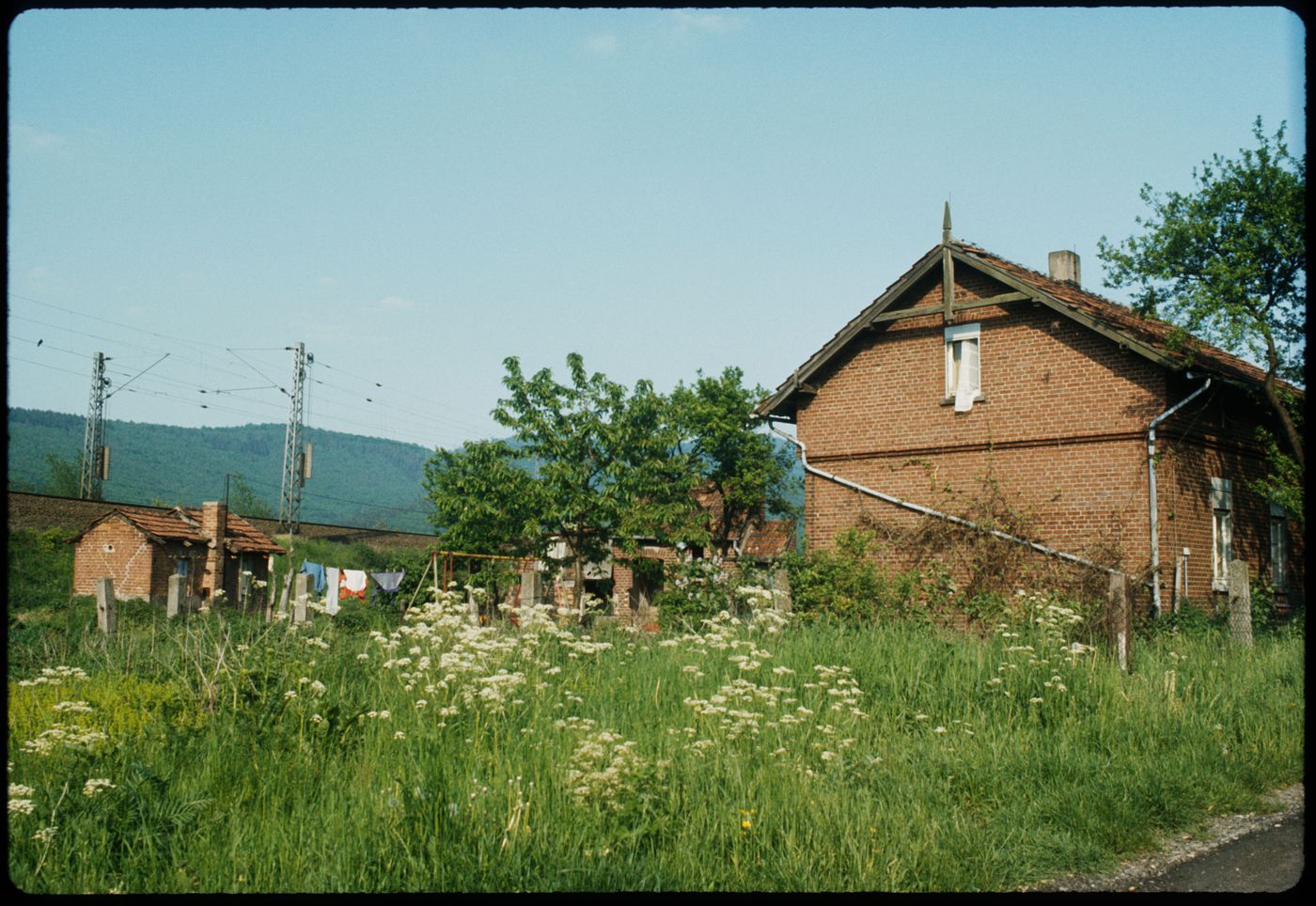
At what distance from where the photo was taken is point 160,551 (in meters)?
36.7

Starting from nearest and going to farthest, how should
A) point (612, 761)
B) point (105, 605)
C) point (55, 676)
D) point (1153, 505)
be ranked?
point (612, 761), point (55, 676), point (105, 605), point (1153, 505)

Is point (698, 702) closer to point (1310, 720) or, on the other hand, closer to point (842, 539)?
point (1310, 720)

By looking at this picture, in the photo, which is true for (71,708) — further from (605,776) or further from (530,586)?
(530,586)

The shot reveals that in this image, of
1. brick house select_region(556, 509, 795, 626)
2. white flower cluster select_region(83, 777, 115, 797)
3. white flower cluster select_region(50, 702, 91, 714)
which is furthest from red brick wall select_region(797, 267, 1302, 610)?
white flower cluster select_region(83, 777, 115, 797)

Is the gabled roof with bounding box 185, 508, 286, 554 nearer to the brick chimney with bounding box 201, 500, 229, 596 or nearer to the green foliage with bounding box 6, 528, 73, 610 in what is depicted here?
the brick chimney with bounding box 201, 500, 229, 596

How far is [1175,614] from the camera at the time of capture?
54.1ft

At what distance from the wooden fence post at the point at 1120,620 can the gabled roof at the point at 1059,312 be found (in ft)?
25.6

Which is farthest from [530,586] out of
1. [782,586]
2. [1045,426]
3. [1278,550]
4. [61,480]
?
[61,480]

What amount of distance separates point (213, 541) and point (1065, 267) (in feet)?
100

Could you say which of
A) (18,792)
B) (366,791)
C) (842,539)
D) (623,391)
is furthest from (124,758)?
(623,391)

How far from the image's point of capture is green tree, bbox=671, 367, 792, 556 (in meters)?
38.0

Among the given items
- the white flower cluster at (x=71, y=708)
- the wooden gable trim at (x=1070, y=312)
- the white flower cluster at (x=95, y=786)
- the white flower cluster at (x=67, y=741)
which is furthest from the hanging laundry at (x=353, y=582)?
the white flower cluster at (x=95, y=786)

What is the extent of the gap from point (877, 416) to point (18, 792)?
57.2 feet

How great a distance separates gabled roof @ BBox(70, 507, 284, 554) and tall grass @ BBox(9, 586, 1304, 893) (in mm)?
29134
